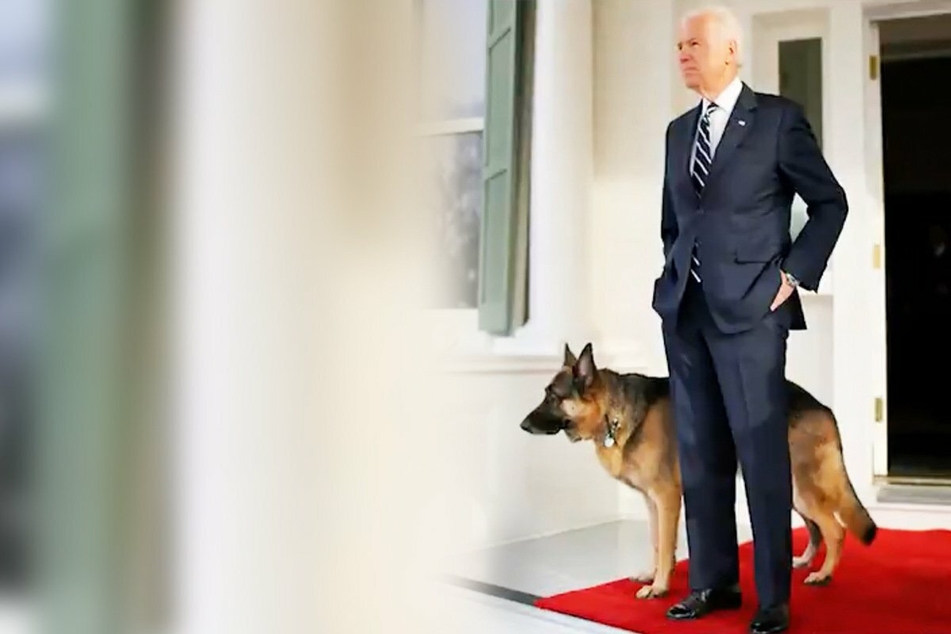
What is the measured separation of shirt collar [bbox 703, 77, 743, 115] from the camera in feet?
3.72

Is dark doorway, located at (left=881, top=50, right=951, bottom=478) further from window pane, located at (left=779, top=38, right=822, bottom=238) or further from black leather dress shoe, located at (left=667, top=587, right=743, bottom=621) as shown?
black leather dress shoe, located at (left=667, top=587, right=743, bottom=621)

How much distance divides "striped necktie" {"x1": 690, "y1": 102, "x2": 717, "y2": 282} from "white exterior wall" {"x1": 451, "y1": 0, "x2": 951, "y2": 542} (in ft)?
0.14

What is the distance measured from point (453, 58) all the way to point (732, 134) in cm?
36

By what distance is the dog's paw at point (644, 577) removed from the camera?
47.9 inches

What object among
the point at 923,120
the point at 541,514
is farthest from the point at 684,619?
the point at 923,120

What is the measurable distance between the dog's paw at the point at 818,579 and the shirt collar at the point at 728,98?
602 mm

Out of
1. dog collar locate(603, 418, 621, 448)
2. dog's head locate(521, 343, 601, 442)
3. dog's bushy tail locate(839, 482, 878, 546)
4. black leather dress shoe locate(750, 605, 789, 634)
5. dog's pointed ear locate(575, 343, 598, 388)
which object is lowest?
black leather dress shoe locate(750, 605, 789, 634)

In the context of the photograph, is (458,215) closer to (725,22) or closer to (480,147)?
(480,147)

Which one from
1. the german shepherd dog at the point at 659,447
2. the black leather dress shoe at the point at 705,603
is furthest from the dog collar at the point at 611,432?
the black leather dress shoe at the point at 705,603

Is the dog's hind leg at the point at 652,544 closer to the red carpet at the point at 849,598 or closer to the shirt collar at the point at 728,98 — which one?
the red carpet at the point at 849,598

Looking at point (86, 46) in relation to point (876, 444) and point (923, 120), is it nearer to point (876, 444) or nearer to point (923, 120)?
point (876, 444)

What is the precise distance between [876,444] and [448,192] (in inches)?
29.0

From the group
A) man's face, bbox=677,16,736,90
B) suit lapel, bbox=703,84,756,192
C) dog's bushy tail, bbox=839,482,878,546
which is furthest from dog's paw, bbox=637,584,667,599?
man's face, bbox=677,16,736,90

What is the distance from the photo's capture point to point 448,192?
1104 mm
